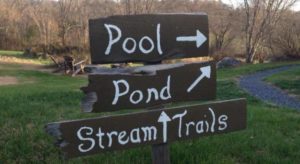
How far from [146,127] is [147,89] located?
0.26m

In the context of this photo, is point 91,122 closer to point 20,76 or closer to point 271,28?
point 20,76

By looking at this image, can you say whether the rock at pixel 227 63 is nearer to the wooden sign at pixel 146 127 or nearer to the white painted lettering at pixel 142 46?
the wooden sign at pixel 146 127

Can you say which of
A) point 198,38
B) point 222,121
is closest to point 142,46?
point 198,38

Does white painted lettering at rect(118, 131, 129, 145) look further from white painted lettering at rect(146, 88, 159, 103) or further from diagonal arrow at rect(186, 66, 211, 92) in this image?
diagonal arrow at rect(186, 66, 211, 92)

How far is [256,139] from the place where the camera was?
5055 mm

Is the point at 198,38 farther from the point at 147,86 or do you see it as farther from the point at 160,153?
the point at 160,153

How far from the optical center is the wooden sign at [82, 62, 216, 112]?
2.87 metres

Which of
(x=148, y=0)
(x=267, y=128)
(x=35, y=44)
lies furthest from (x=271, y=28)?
(x=267, y=128)

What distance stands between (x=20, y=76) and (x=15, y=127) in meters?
23.4

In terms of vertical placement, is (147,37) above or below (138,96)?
above

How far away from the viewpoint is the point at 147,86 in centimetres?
299

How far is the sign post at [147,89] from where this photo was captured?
286 centimetres

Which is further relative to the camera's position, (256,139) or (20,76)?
(20,76)

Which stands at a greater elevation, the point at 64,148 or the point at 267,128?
the point at 64,148
